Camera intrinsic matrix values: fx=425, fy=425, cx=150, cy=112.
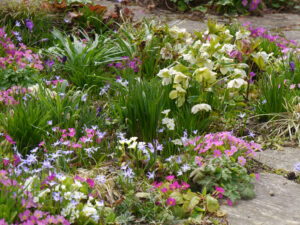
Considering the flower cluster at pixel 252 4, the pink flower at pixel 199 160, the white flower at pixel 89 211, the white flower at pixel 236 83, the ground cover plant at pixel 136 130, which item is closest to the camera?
the white flower at pixel 89 211

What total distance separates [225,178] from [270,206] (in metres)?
0.29

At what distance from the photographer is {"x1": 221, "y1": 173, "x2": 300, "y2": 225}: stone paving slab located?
7.32 feet

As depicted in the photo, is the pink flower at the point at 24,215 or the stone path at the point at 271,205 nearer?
the pink flower at the point at 24,215

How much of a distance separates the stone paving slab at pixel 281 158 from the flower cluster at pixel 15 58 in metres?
2.15

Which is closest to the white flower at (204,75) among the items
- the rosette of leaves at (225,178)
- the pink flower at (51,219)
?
the rosette of leaves at (225,178)

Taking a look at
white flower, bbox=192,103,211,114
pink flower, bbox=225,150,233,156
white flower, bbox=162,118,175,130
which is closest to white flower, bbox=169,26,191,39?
white flower, bbox=192,103,211,114

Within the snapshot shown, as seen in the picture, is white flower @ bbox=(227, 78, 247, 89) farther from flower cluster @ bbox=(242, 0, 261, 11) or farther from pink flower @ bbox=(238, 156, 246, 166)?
flower cluster @ bbox=(242, 0, 261, 11)

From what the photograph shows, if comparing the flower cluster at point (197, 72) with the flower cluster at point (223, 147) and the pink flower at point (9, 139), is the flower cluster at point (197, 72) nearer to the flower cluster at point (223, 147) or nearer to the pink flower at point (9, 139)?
the flower cluster at point (223, 147)

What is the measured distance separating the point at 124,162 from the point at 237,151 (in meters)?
0.72

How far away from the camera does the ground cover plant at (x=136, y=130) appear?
220cm

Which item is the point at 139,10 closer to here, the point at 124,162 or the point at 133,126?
the point at 133,126

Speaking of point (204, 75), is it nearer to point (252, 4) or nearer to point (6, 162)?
point (6, 162)

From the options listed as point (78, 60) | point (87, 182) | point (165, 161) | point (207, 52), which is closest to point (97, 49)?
point (78, 60)

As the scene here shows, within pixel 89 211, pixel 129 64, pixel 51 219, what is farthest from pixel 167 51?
pixel 51 219
